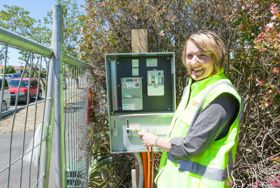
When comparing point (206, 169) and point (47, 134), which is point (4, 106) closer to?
point (47, 134)

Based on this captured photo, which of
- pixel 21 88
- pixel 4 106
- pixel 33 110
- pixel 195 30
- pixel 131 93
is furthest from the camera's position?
pixel 195 30

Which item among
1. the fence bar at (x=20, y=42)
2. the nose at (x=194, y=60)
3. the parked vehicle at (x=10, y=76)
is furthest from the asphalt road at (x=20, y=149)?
the nose at (x=194, y=60)

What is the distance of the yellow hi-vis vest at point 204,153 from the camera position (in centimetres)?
107

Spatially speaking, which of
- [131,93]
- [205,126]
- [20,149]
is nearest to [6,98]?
[20,149]

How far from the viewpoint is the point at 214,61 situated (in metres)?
1.22

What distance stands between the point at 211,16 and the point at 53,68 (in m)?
2.31

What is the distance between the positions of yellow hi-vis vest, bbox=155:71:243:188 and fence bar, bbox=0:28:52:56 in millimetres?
908

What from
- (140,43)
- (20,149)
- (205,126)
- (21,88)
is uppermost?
(140,43)

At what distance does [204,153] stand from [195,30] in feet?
6.82

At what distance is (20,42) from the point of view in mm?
A: 821

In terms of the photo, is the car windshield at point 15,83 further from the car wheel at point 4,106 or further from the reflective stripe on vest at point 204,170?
the reflective stripe on vest at point 204,170

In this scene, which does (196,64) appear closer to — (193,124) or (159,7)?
(193,124)

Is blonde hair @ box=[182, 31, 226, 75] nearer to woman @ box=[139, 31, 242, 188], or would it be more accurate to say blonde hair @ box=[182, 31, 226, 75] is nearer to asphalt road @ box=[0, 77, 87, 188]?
woman @ box=[139, 31, 242, 188]

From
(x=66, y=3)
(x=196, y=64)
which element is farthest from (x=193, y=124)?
(x=66, y=3)
